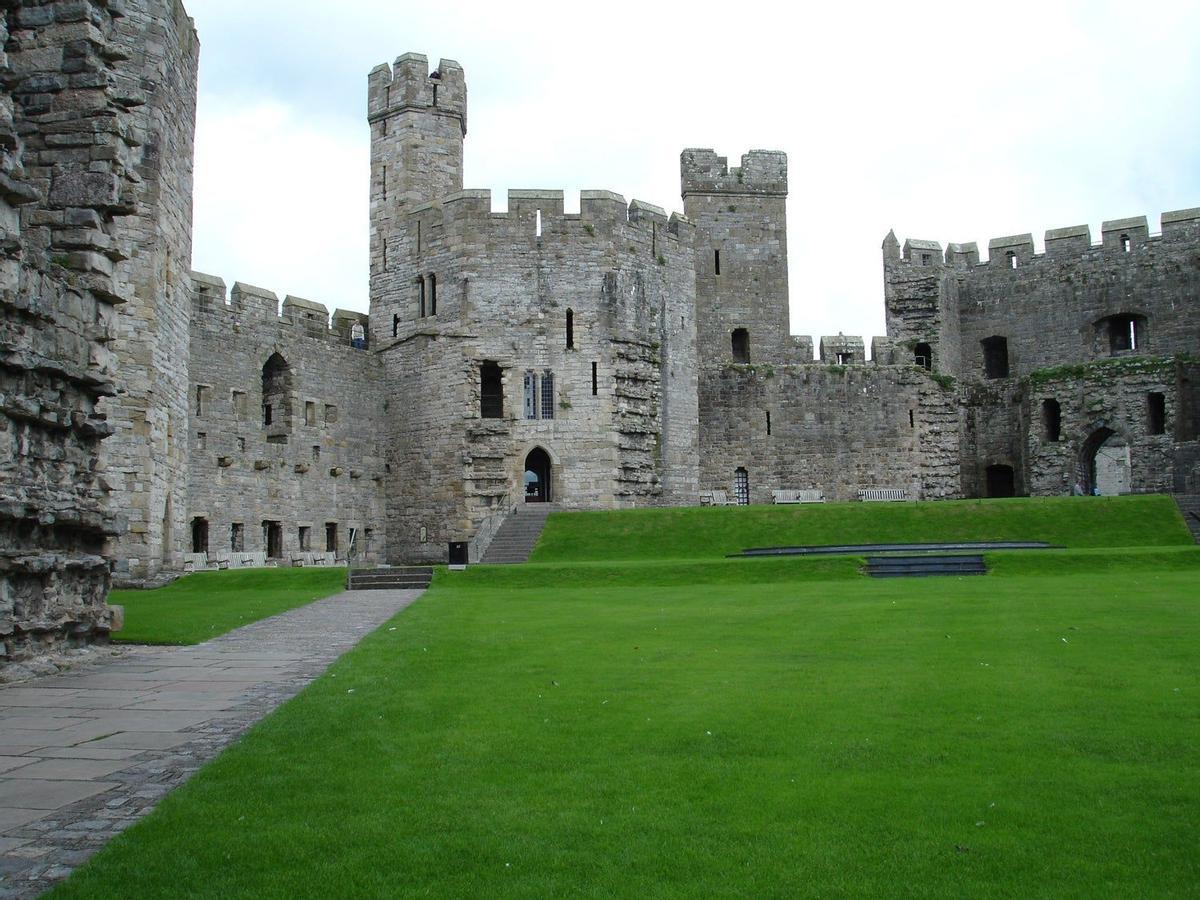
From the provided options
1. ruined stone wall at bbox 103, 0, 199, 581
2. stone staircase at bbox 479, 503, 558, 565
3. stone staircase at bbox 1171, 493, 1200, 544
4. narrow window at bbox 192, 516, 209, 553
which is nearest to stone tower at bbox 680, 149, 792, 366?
stone staircase at bbox 479, 503, 558, 565

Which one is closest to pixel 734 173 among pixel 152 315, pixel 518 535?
pixel 518 535

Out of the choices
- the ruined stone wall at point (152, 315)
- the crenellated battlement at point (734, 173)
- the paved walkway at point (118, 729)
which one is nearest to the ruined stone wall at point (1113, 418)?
the crenellated battlement at point (734, 173)

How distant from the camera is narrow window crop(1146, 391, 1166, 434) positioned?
41.6m

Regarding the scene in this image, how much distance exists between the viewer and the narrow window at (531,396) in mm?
37531

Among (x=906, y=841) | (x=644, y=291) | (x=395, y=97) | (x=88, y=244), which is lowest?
(x=906, y=841)

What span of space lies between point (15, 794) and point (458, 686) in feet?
13.4

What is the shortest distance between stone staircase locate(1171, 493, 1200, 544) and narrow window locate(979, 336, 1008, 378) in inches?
552

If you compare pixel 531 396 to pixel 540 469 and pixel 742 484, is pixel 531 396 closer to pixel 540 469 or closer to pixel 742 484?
pixel 540 469

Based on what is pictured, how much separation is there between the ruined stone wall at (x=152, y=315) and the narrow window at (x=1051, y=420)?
29830 millimetres

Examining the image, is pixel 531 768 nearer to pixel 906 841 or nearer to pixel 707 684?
pixel 906 841

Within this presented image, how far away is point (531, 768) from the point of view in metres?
7.34

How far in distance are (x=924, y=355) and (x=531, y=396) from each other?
1670 centimetres

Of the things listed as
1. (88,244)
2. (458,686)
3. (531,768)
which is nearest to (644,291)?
(88,244)

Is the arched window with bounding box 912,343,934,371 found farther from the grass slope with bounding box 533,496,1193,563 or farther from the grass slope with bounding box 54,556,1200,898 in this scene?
the grass slope with bounding box 54,556,1200,898
